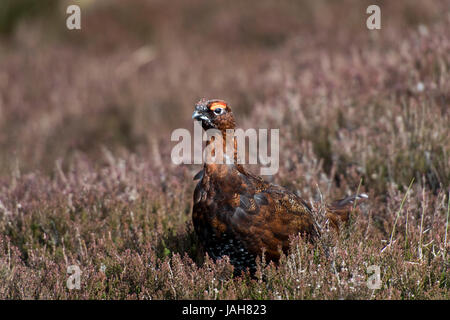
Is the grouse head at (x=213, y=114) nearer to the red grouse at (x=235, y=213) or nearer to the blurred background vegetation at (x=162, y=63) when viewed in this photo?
the red grouse at (x=235, y=213)

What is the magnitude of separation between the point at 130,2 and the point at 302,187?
283 inches

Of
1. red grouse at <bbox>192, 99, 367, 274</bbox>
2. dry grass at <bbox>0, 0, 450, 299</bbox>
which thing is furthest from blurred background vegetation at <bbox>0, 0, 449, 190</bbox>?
red grouse at <bbox>192, 99, 367, 274</bbox>

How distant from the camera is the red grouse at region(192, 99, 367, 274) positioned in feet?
8.96

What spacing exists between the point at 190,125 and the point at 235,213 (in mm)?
3807

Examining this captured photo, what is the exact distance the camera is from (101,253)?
3.12 meters

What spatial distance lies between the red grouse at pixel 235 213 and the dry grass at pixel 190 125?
0.11 meters

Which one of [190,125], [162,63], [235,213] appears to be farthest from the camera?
[162,63]

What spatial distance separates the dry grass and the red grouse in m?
0.11

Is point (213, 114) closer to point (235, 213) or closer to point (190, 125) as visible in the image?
point (235, 213)

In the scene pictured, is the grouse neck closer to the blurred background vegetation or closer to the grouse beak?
the grouse beak

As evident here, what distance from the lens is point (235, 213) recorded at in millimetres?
2740

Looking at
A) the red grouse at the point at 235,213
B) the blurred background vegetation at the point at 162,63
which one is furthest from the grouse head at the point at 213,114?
the blurred background vegetation at the point at 162,63

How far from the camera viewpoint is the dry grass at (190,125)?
9.02 ft

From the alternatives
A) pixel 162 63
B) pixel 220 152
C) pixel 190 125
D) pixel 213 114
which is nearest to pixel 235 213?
pixel 220 152
